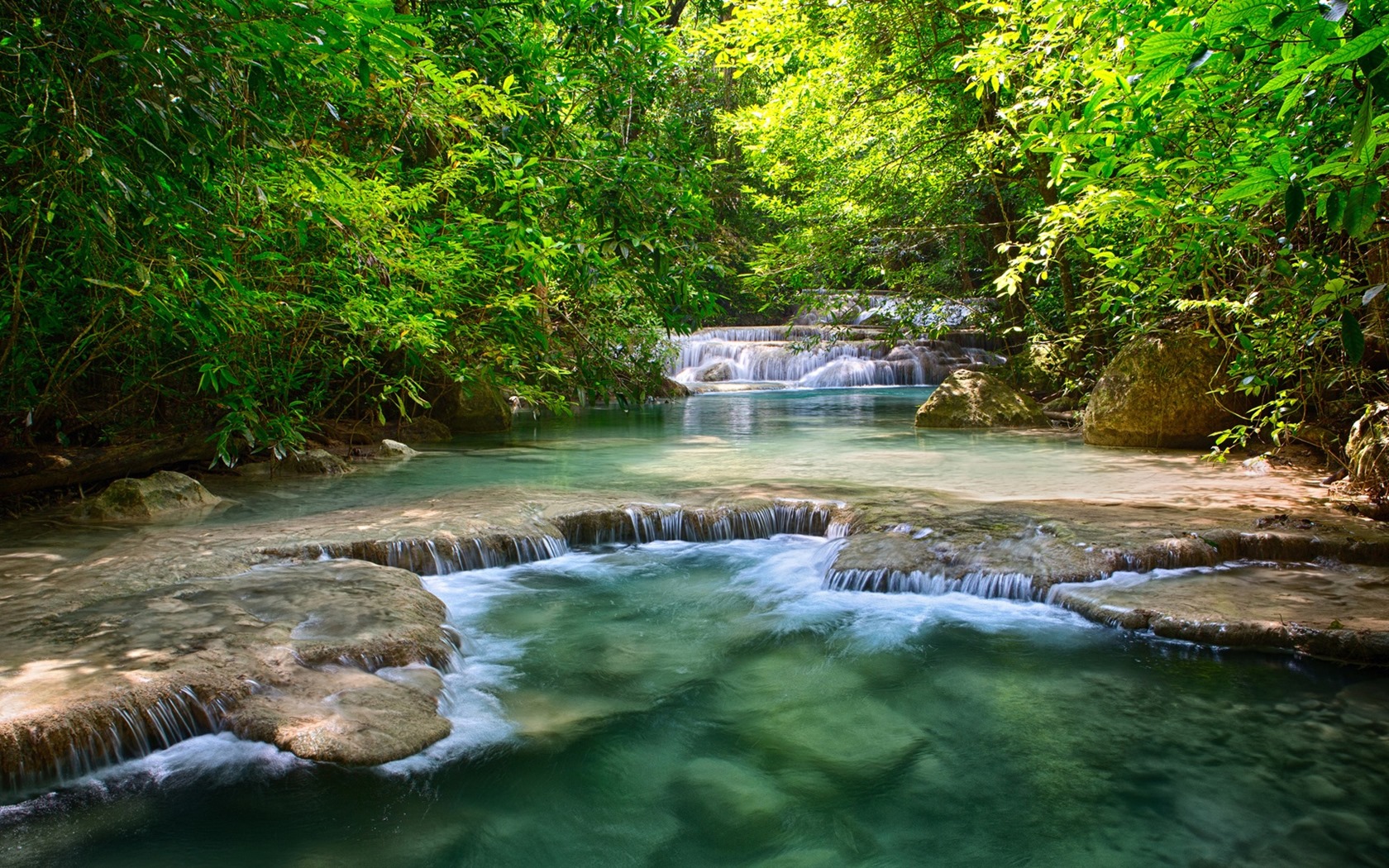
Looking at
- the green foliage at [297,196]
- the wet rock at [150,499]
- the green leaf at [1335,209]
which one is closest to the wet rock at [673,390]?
the green foliage at [297,196]

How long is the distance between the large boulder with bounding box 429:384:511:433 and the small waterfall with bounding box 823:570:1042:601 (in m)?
8.79

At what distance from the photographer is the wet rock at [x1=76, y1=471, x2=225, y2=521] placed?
6.98 meters

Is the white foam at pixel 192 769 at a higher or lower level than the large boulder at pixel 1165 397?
lower

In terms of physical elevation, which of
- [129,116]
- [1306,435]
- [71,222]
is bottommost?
[1306,435]

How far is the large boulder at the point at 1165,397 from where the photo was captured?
35.2 feet

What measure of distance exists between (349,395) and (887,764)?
9.79 m

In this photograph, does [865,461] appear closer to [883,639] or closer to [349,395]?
[883,639]

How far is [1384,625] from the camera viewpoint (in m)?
4.37

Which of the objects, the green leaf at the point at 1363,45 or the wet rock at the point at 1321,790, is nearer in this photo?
the green leaf at the point at 1363,45

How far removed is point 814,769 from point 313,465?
297 inches

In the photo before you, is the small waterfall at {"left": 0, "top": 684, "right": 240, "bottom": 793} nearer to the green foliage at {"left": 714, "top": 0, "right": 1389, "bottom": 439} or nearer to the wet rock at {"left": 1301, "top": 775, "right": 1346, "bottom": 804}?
the green foliage at {"left": 714, "top": 0, "right": 1389, "bottom": 439}

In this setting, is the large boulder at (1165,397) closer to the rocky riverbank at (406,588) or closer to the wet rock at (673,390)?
the rocky riverbank at (406,588)

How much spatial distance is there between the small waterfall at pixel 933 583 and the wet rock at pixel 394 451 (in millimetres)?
6729

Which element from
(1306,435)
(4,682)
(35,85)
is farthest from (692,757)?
(1306,435)
